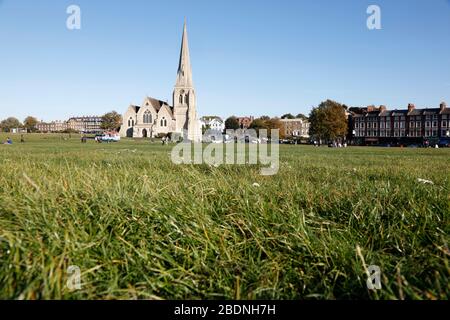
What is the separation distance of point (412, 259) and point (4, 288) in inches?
112

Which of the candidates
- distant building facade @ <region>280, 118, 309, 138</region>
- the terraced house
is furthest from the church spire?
distant building facade @ <region>280, 118, 309, 138</region>

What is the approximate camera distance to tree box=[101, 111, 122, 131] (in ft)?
510

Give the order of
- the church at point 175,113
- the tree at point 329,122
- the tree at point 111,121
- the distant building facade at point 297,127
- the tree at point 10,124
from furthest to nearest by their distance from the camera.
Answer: the distant building facade at point 297,127
the tree at point 111,121
the tree at point 10,124
the church at point 175,113
the tree at point 329,122

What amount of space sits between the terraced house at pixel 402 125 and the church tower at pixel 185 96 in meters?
57.5

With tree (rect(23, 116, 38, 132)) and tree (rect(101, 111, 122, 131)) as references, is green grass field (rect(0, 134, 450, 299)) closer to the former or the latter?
tree (rect(101, 111, 122, 131))

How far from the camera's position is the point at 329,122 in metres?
76.6

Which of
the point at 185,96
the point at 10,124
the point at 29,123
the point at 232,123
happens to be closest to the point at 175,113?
the point at 185,96

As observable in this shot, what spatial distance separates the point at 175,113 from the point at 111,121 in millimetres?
61204

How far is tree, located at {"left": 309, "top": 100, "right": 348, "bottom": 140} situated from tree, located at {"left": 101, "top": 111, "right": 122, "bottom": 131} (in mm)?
108079

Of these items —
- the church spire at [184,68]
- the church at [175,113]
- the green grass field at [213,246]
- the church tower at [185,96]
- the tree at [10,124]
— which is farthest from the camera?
the tree at [10,124]

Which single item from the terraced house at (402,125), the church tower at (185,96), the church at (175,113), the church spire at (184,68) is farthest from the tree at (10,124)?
the terraced house at (402,125)

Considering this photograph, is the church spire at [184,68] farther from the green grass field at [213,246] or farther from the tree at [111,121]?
the green grass field at [213,246]

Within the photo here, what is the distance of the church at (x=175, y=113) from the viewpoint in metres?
107

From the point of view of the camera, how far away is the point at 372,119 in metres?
106
